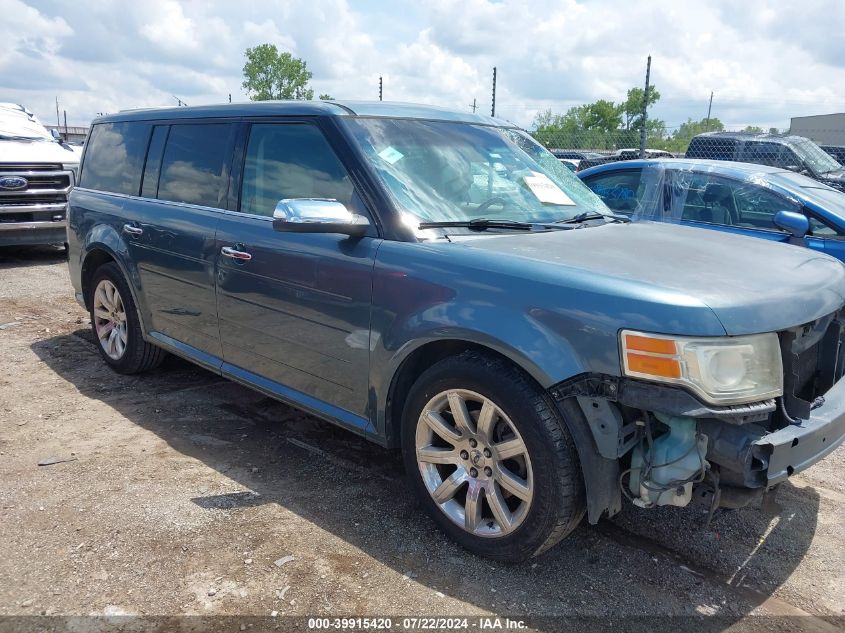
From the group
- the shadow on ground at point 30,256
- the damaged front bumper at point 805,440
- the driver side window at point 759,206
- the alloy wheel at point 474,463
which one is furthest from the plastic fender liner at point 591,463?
the shadow on ground at point 30,256

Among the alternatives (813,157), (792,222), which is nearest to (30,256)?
(792,222)

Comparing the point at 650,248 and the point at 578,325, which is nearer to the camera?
the point at 578,325

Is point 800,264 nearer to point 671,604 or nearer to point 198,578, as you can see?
point 671,604

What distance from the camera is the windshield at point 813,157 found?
35.2 feet

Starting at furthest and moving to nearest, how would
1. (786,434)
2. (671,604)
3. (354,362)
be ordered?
(354,362), (671,604), (786,434)

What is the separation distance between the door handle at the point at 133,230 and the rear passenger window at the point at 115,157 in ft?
0.79

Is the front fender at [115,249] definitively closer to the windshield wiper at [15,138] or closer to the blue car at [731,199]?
the blue car at [731,199]

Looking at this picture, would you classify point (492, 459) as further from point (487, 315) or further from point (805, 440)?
point (805, 440)

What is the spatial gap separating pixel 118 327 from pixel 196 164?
1.62m

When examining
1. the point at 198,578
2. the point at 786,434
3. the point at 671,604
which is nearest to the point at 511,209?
the point at 786,434

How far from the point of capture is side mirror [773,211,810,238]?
4992mm

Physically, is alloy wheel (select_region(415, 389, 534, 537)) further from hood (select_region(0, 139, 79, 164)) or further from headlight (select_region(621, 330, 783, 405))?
hood (select_region(0, 139, 79, 164))

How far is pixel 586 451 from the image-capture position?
253cm

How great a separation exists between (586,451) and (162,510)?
2.03 m
